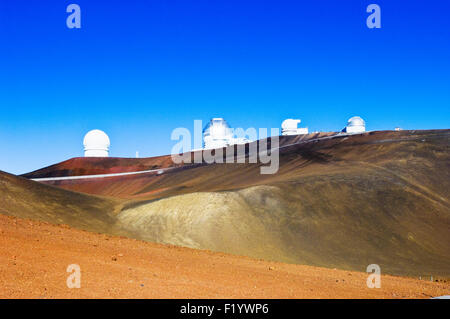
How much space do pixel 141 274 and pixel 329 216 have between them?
2171 centimetres

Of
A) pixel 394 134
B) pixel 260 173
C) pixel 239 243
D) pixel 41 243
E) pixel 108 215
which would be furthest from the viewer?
pixel 394 134

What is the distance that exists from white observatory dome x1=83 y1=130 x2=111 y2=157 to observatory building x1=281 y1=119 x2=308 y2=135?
98.6 feet

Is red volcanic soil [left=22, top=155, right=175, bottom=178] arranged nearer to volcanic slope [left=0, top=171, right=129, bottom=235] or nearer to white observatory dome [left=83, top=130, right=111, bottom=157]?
white observatory dome [left=83, top=130, right=111, bottom=157]

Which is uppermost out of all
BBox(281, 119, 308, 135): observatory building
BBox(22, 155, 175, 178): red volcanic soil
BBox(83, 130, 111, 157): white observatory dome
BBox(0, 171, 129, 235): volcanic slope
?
BBox(281, 119, 308, 135): observatory building

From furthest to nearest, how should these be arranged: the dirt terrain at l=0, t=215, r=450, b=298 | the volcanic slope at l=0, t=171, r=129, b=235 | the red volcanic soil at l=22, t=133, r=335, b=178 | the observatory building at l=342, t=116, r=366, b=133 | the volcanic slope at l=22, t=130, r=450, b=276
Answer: the observatory building at l=342, t=116, r=366, b=133 < the red volcanic soil at l=22, t=133, r=335, b=178 < the volcanic slope at l=22, t=130, r=450, b=276 < the volcanic slope at l=0, t=171, r=129, b=235 < the dirt terrain at l=0, t=215, r=450, b=298

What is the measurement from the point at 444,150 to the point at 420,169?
256 inches

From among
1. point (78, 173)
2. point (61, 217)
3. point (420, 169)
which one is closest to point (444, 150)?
point (420, 169)

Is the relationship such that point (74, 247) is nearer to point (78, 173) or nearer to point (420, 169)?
point (420, 169)

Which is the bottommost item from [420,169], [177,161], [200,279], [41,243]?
[200,279]

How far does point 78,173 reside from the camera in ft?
231

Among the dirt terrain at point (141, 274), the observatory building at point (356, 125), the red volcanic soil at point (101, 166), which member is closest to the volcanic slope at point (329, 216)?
the dirt terrain at point (141, 274)

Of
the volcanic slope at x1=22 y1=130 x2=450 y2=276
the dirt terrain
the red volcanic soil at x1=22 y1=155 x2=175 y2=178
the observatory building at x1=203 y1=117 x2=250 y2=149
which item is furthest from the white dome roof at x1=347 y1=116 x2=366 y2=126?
the dirt terrain

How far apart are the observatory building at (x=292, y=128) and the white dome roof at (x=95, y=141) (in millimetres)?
29955

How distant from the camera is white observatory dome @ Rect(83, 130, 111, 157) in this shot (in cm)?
7531
